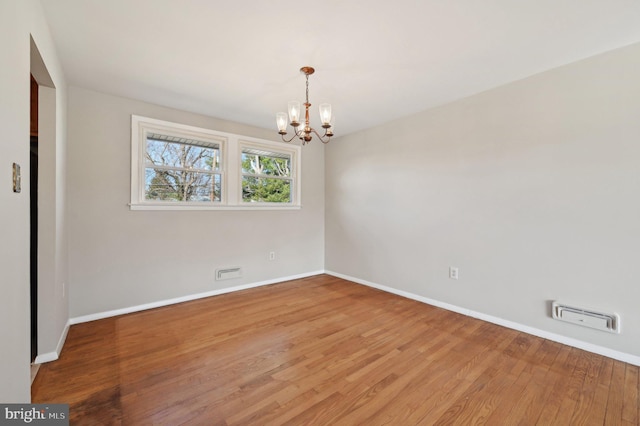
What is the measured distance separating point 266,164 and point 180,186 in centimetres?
134

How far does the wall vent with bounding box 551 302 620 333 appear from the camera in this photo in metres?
2.12

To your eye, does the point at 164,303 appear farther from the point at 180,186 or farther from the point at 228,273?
the point at 180,186

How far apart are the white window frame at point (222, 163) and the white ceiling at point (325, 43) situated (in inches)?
16.1

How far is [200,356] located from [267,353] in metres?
0.55

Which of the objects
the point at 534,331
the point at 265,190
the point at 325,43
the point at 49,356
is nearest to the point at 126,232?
the point at 49,356

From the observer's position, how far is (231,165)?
12.4 feet

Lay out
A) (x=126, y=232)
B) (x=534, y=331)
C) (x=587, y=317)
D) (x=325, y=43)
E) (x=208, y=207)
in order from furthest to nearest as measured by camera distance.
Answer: (x=208, y=207) → (x=126, y=232) → (x=534, y=331) → (x=587, y=317) → (x=325, y=43)

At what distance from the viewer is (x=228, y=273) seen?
12.3 ft

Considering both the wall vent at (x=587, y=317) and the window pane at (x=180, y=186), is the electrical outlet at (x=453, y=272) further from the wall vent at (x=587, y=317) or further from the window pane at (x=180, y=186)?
the window pane at (x=180, y=186)

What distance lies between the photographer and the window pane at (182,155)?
325 cm

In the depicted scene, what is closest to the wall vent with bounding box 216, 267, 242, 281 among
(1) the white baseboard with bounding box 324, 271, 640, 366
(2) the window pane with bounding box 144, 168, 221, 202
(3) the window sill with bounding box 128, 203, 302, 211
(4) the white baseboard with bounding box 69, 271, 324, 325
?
(4) the white baseboard with bounding box 69, 271, 324, 325

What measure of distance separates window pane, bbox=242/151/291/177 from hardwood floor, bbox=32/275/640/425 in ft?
7.13

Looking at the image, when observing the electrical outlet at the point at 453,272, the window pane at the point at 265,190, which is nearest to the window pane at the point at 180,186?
the window pane at the point at 265,190

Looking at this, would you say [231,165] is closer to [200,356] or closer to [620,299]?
[200,356]
